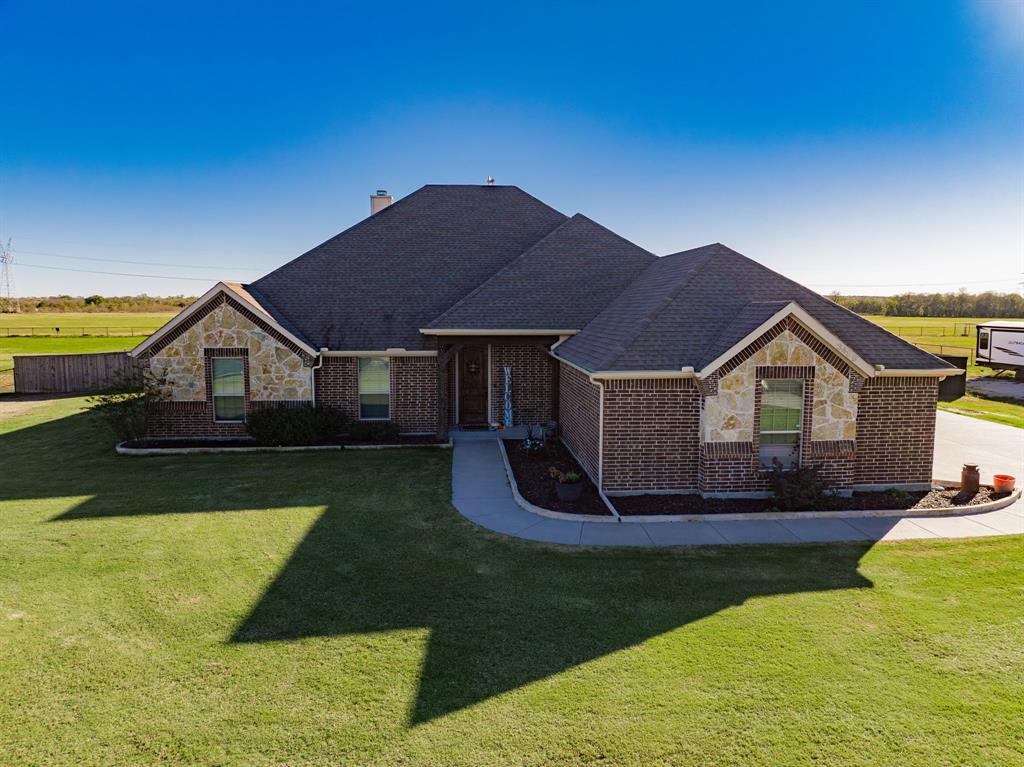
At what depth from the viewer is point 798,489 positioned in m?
12.4

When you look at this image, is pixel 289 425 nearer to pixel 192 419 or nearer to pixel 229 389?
pixel 229 389

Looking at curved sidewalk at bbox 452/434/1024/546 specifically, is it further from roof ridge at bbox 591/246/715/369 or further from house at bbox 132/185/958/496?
roof ridge at bbox 591/246/715/369

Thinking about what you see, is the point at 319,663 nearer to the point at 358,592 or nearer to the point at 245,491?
the point at 358,592

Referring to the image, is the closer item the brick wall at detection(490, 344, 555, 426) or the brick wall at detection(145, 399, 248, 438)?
the brick wall at detection(145, 399, 248, 438)

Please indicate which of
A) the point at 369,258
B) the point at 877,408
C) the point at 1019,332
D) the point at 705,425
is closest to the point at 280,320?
the point at 369,258

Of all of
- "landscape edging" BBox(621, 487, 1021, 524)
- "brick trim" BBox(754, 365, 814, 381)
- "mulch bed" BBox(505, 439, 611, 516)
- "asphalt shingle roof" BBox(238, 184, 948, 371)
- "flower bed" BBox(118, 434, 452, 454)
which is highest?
"asphalt shingle roof" BBox(238, 184, 948, 371)

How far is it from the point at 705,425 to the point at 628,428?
5.22ft

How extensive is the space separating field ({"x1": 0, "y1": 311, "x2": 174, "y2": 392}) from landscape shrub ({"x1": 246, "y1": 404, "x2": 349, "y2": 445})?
22.0 m

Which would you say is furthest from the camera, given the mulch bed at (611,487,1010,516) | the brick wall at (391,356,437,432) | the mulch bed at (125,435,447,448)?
the brick wall at (391,356,437,432)

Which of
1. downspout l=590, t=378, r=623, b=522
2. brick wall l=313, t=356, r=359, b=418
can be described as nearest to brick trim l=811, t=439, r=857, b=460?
downspout l=590, t=378, r=623, b=522

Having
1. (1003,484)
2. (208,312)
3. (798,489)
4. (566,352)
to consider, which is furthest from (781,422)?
(208,312)

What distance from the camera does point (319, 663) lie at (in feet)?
23.0

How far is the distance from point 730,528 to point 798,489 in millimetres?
2008

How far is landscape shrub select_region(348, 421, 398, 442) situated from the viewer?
1825 centimetres
